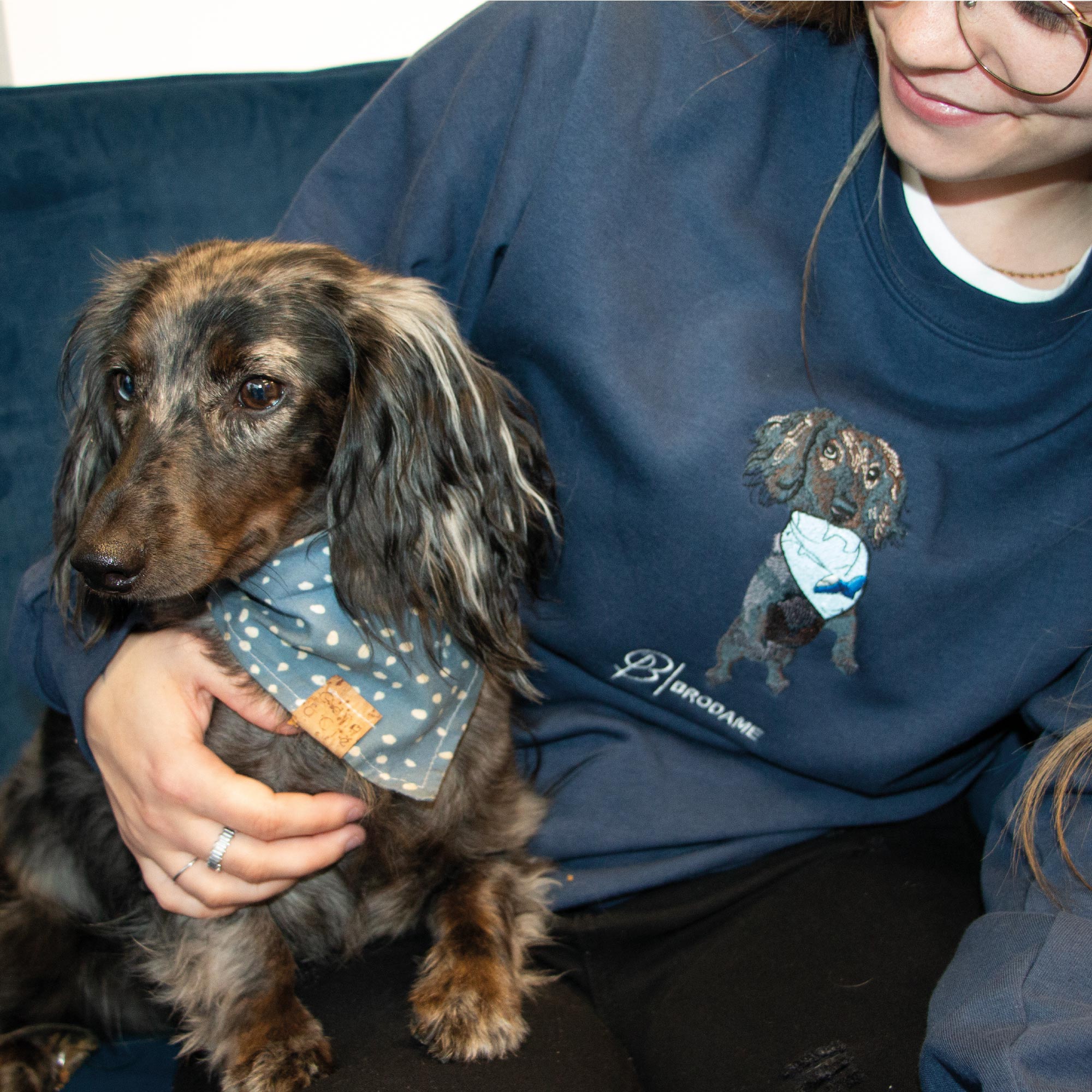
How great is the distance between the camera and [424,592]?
1.43m

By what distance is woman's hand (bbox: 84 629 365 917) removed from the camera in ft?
4.39

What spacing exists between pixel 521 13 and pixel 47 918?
5.32 ft

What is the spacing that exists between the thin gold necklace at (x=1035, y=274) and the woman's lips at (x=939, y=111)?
0.83 feet

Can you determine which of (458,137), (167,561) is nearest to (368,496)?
(167,561)

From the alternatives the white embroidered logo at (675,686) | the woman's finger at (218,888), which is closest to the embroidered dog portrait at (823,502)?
the white embroidered logo at (675,686)

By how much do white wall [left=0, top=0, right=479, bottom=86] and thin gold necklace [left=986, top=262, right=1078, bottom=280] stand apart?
5.98ft

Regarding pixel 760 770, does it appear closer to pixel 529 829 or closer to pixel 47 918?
pixel 529 829

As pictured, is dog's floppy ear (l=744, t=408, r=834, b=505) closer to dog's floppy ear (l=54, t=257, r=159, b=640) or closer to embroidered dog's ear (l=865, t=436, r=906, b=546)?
embroidered dog's ear (l=865, t=436, r=906, b=546)

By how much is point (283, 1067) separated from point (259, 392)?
0.89 metres

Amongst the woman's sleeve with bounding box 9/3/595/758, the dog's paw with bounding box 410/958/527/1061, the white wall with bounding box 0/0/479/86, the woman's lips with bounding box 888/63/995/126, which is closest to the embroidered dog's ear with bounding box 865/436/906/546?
the woman's lips with bounding box 888/63/995/126

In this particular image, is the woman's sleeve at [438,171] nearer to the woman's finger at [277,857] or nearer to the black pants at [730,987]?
the woman's finger at [277,857]

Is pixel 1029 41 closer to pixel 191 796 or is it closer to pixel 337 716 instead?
pixel 337 716

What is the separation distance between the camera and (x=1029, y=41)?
114 centimetres

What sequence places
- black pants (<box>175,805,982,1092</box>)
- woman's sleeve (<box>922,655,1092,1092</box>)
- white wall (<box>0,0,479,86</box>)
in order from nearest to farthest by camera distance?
woman's sleeve (<box>922,655,1092,1092</box>)
black pants (<box>175,805,982,1092</box>)
white wall (<box>0,0,479,86</box>)
